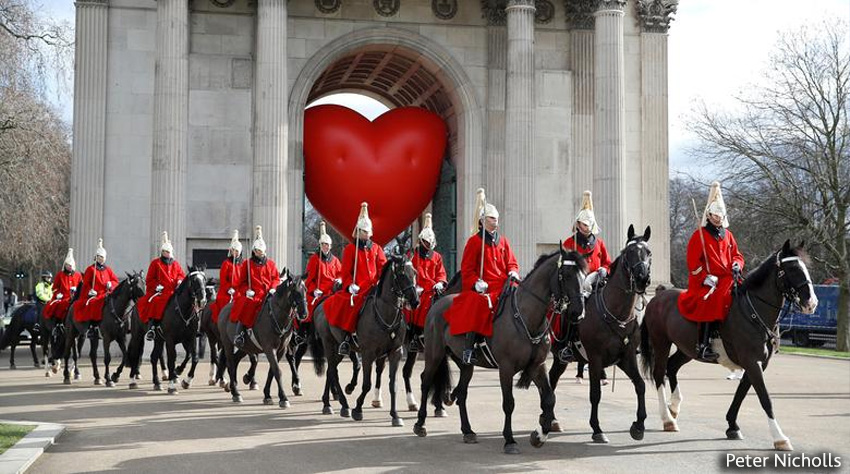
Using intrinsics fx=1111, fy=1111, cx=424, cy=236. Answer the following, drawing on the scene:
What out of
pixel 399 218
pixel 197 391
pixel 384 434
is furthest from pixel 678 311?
pixel 399 218

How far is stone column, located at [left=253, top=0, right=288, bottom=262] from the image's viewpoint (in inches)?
1315

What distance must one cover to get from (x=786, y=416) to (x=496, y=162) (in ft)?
65.4

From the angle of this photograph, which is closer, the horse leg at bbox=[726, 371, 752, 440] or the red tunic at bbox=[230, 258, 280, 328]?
the horse leg at bbox=[726, 371, 752, 440]

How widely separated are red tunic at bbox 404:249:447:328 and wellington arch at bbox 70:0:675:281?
1459 cm

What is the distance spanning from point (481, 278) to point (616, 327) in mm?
1924

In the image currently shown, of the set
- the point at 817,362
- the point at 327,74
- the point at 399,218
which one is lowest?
the point at 817,362

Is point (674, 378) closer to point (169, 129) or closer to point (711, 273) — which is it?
point (711, 273)

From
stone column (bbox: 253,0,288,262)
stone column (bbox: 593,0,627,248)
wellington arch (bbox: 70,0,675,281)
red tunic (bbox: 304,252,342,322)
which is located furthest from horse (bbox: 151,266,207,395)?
stone column (bbox: 593,0,627,248)

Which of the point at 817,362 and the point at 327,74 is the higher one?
the point at 327,74

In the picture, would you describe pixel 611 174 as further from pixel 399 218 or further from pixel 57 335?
pixel 57 335

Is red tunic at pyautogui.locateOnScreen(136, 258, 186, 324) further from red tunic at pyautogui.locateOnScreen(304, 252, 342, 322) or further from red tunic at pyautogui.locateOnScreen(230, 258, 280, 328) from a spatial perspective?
red tunic at pyautogui.locateOnScreen(304, 252, 342, 322)

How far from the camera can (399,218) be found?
36469 millimetres

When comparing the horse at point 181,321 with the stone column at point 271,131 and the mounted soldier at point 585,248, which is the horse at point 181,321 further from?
the stone column at point 271,131

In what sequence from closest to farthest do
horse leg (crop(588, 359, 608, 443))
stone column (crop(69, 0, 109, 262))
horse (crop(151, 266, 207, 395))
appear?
horse leg (crop(588, 359, 608, 443)) < horse (crop(151, 266, 207, 395)) < stone column (crop(69, 0, 109, 262))
